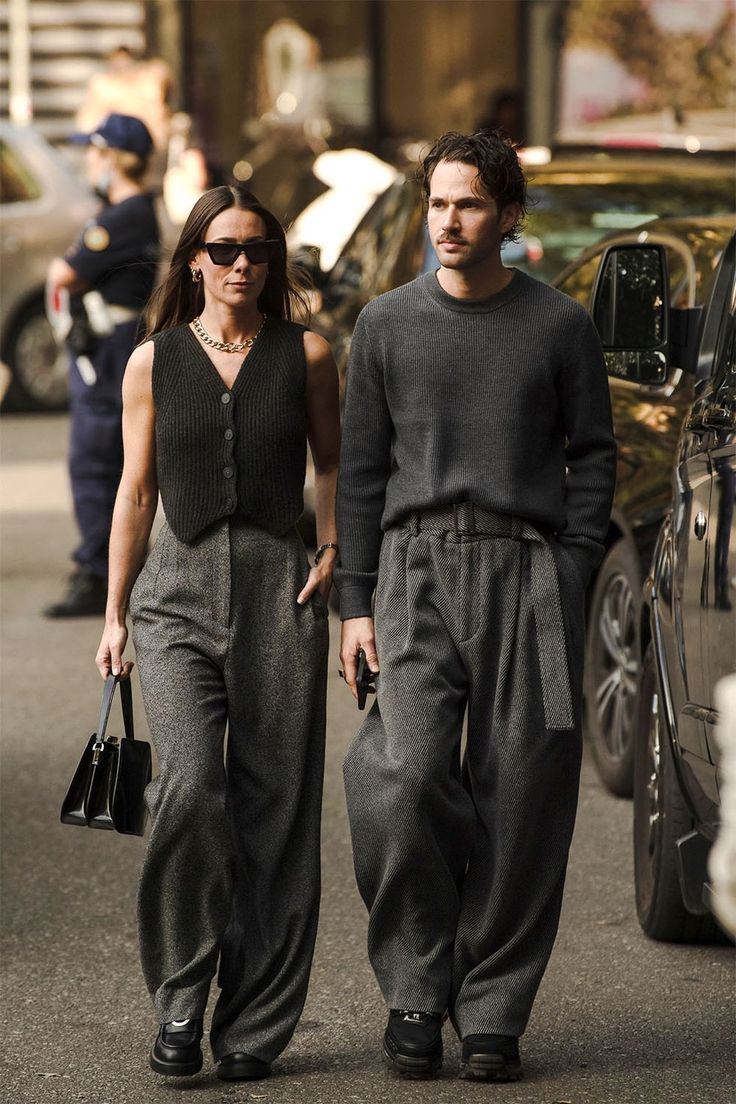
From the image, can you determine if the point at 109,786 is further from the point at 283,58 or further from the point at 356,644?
the point at 283,58

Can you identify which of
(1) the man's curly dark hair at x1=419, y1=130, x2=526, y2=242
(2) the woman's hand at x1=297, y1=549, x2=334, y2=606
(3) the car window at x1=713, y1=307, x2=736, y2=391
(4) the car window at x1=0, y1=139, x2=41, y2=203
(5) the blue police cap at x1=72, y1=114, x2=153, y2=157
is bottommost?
(4) the car window at x1=0, y1=139, x2=41, y2=203

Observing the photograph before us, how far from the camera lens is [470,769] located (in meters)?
4.79

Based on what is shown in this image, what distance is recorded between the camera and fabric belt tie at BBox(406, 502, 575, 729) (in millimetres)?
4688

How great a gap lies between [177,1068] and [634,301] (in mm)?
2084

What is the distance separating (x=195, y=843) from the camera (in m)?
4.74

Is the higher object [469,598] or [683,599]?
[469,598]

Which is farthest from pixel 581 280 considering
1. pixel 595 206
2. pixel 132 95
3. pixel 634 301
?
pixel 132 95

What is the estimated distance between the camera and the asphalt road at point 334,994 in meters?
4.81

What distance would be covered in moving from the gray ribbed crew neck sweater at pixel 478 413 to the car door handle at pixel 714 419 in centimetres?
42

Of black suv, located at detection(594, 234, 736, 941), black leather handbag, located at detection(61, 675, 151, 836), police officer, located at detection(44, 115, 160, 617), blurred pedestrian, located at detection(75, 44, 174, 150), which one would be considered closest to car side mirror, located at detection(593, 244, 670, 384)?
black suv, located at detection(594, 234, 736, 941)

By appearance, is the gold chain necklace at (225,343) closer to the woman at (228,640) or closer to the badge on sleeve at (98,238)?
the woman at (228,640)

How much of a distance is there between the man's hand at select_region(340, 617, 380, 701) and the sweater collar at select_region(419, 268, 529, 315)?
0.65 metres

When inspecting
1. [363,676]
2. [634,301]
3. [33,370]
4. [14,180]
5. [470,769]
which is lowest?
[33,370]

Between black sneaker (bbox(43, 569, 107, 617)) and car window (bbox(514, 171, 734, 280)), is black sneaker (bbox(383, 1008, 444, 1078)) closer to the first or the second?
car window (bbox(514, 171, 734, 280))
